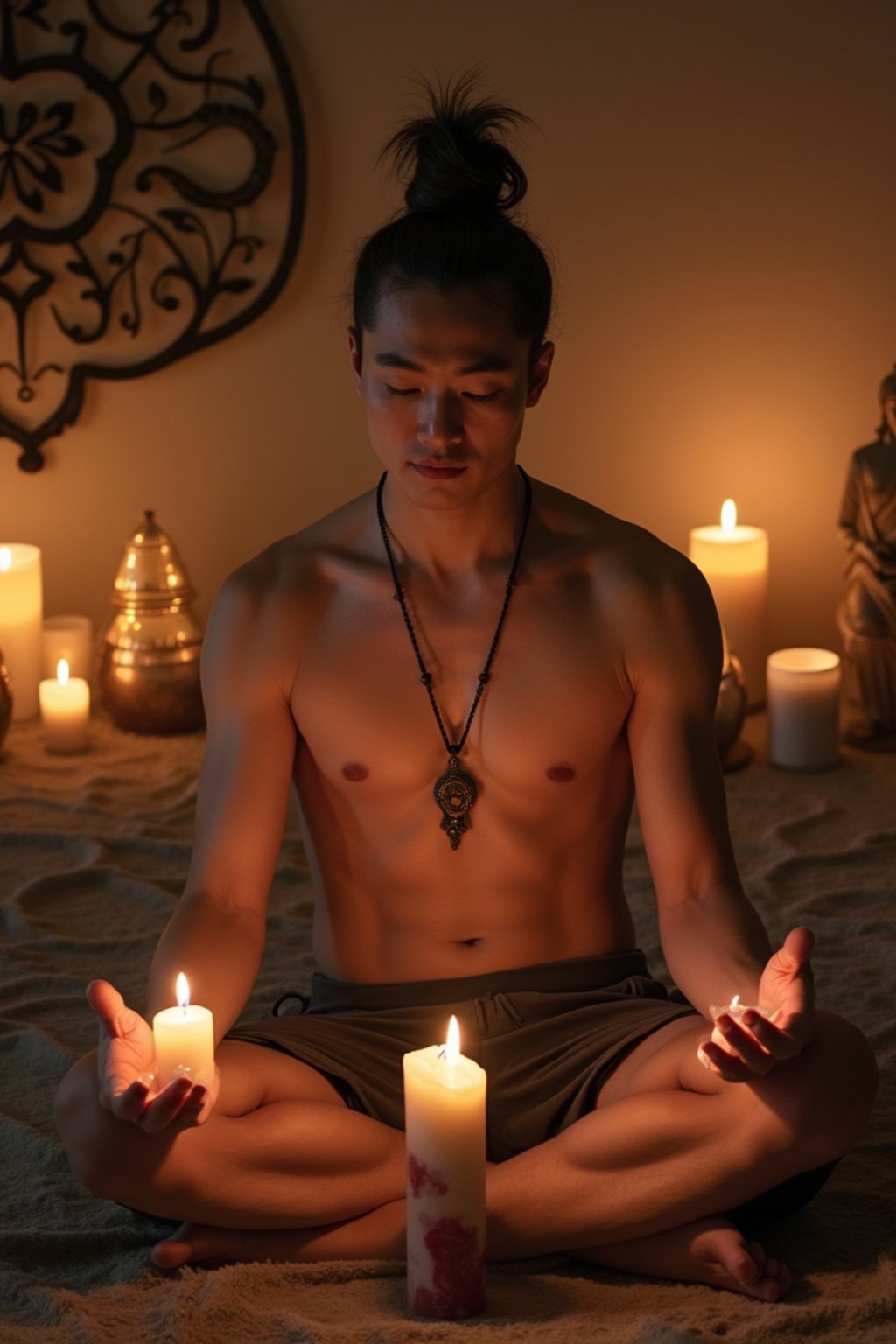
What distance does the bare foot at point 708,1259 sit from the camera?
1797 millimetres

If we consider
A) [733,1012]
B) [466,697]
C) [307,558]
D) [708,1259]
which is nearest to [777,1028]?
[733,1012]

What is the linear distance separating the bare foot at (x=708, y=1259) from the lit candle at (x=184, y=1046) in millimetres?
476

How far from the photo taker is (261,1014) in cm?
256

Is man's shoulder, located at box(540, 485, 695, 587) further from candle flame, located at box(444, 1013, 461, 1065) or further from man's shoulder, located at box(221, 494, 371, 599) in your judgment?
candle flame, located at box(444, 1013, 461, 1065)

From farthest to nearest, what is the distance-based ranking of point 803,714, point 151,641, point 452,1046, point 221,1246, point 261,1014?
point 151,641, point 803,714, point 261,1014, point 221,1246, point 452,1046

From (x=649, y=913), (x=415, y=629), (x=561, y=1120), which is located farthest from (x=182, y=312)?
(x=561, y=1120)

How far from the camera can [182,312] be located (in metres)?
3.89

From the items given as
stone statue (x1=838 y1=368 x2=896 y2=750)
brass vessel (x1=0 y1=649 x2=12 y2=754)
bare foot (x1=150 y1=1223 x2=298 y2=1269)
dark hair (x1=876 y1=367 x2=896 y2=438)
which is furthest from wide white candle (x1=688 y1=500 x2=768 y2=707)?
bare foot (x1=150 y1=1223 x2=298 y2=1269)

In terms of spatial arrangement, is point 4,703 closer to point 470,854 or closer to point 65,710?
point 65,710

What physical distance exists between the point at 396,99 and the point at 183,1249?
2.60 meters

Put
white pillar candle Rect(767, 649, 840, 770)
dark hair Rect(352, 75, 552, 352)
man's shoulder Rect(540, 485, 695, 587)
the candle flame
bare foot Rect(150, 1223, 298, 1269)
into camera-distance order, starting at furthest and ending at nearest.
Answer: white pillar candle Rect(767, 649, 840, 770) < man's shoulder Rect(540, 485, 695, 587) < dark hair Rect(352, 75, 552, 352) < bare foot Rect(150, 1223, 298, 1269) < the candle flame

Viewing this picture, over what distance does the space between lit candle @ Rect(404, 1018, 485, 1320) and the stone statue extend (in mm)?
2230

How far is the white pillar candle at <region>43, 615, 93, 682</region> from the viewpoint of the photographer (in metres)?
3.94

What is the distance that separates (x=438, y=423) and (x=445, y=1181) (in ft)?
2.47
